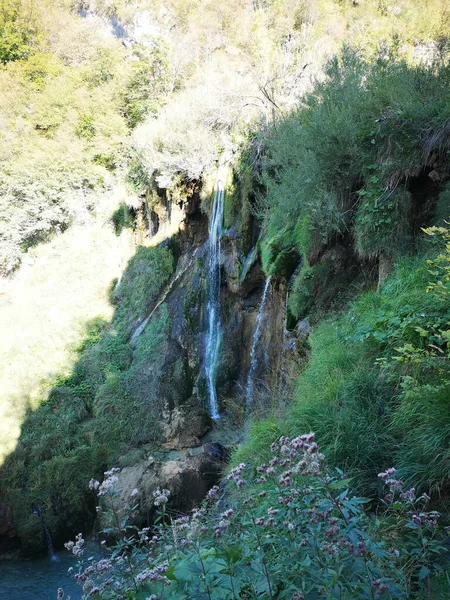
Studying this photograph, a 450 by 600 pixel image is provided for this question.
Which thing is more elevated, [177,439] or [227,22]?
[227,22]

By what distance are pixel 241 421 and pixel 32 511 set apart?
4.62 m

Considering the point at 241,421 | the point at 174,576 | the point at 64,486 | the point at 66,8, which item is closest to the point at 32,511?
the point at 64,486

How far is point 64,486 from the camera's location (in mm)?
8703

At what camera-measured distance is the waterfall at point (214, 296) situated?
9.60m

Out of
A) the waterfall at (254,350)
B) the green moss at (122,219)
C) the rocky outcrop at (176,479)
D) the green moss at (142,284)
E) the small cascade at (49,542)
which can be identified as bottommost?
the small cascade at (49,542)

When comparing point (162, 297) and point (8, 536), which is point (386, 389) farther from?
point (162, 297)

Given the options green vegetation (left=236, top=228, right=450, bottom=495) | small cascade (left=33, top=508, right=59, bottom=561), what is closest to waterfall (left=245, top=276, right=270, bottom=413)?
green vegetation (left=236, top=228, right=450, bottom=495)

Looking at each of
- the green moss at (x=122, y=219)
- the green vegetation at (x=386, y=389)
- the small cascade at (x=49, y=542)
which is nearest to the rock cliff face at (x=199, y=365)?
the green vegetation at (x=386, y=389)

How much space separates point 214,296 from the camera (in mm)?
10320

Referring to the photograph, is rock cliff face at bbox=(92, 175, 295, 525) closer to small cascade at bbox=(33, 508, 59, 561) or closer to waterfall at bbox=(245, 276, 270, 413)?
waterfall at bbox=(245, 276, 270, 413)

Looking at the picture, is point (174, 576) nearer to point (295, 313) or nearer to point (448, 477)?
point (448, 477)

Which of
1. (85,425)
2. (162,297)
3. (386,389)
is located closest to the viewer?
(386,389)

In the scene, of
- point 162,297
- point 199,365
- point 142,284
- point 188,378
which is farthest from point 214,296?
point 142,284

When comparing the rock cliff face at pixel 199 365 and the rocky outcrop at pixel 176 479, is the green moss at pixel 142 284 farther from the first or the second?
the rocky outcrop at pixel 176 479
